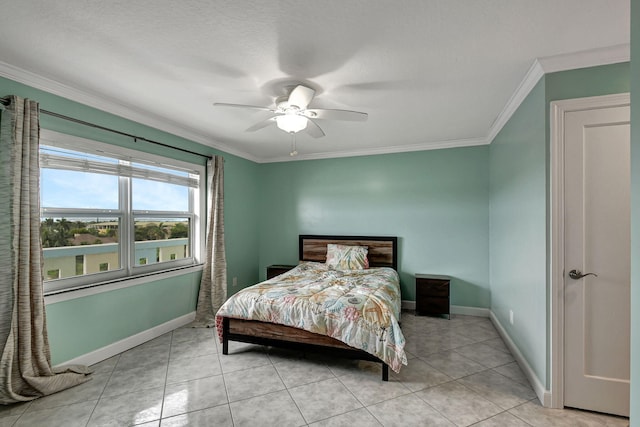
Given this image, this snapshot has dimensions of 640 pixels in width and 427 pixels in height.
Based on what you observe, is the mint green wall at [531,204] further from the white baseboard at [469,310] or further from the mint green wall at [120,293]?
the mint green wall at [120,293]

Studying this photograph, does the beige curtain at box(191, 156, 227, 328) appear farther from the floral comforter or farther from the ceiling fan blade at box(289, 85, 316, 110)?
the ceiling fan blade at box(289, 85, 316, 110)

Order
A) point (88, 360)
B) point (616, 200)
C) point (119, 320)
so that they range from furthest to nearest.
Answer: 1. point (119, 320)
2. point (88, 360)
3. point (616, 200)

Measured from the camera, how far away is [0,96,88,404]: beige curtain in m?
2.04

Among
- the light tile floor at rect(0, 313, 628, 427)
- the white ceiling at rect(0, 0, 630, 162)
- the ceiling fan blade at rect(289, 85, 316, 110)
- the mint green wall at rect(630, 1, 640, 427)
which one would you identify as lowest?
the light tile floor at rect(0, 313, 628, 427)

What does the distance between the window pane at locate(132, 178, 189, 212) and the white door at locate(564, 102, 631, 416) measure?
3.86m

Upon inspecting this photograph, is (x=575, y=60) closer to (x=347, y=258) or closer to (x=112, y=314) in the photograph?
(x=347, y=258)

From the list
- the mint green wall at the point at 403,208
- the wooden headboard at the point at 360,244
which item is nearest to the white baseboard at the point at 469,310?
the mint green wall at the point at 403,208

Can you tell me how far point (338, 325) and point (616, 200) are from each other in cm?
217

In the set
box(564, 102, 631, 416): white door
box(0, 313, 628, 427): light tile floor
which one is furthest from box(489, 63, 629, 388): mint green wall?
box(0, 313, 628, 427): light tile floor

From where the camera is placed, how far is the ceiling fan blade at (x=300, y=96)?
2217mm

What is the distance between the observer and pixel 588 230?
6.44ft

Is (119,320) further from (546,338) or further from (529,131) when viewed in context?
(529,131)

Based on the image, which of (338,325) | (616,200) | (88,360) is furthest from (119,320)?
(616,200)

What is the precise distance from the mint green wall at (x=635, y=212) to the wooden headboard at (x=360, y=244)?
11.4ft
